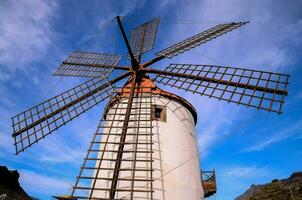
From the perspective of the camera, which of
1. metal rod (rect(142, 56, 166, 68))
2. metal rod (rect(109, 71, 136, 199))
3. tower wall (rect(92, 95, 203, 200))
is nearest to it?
metal rod (rect(109, 71, 136, 199))

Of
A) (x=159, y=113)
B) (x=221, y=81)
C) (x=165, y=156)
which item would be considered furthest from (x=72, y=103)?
(x=221, y=81)

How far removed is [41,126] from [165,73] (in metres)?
5.31

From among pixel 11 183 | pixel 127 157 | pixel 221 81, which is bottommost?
pixel 127 157

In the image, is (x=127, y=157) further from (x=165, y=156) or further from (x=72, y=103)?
(x=72, y=103)

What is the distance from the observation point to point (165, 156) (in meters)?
7.72

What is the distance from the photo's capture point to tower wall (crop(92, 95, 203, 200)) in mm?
7152

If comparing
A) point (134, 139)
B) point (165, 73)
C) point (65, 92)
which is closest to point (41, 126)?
point (65, 92)

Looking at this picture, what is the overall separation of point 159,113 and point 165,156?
1.70 m

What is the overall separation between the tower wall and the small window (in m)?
0.08

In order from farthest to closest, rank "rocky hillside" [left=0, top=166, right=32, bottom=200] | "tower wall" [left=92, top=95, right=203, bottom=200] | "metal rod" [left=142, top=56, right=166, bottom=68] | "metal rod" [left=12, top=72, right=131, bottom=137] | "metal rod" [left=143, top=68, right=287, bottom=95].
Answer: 1. "rocky hillside" [left=0, top=166, right=32, bottom=200]
2. "metal rod" [left=142, top=56, right=166, bottom=68]
3. "metal rod" [left=12, top=72, right=131, bottom=137]
4. "metal rod" [left=143, top=68, right=287, bottom=95]
5. "tower wall" [left=92, top=95, right=203, bottom=200]

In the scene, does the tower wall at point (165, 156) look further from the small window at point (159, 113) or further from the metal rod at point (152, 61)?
the metal rod at point (152, 61)

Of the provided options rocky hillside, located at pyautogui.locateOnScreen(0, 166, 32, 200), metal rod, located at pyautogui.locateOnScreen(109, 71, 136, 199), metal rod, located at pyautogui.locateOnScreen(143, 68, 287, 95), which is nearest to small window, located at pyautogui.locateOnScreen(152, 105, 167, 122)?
metal rod, located at pyautogui.locateOnScreen(109, 71, 136, 199)

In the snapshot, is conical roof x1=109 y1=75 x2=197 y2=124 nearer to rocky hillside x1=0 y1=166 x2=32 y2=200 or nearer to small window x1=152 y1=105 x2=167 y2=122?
small window x1=152 y1=105 x2=167 y2=122

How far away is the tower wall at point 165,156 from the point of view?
7152 millimetres
